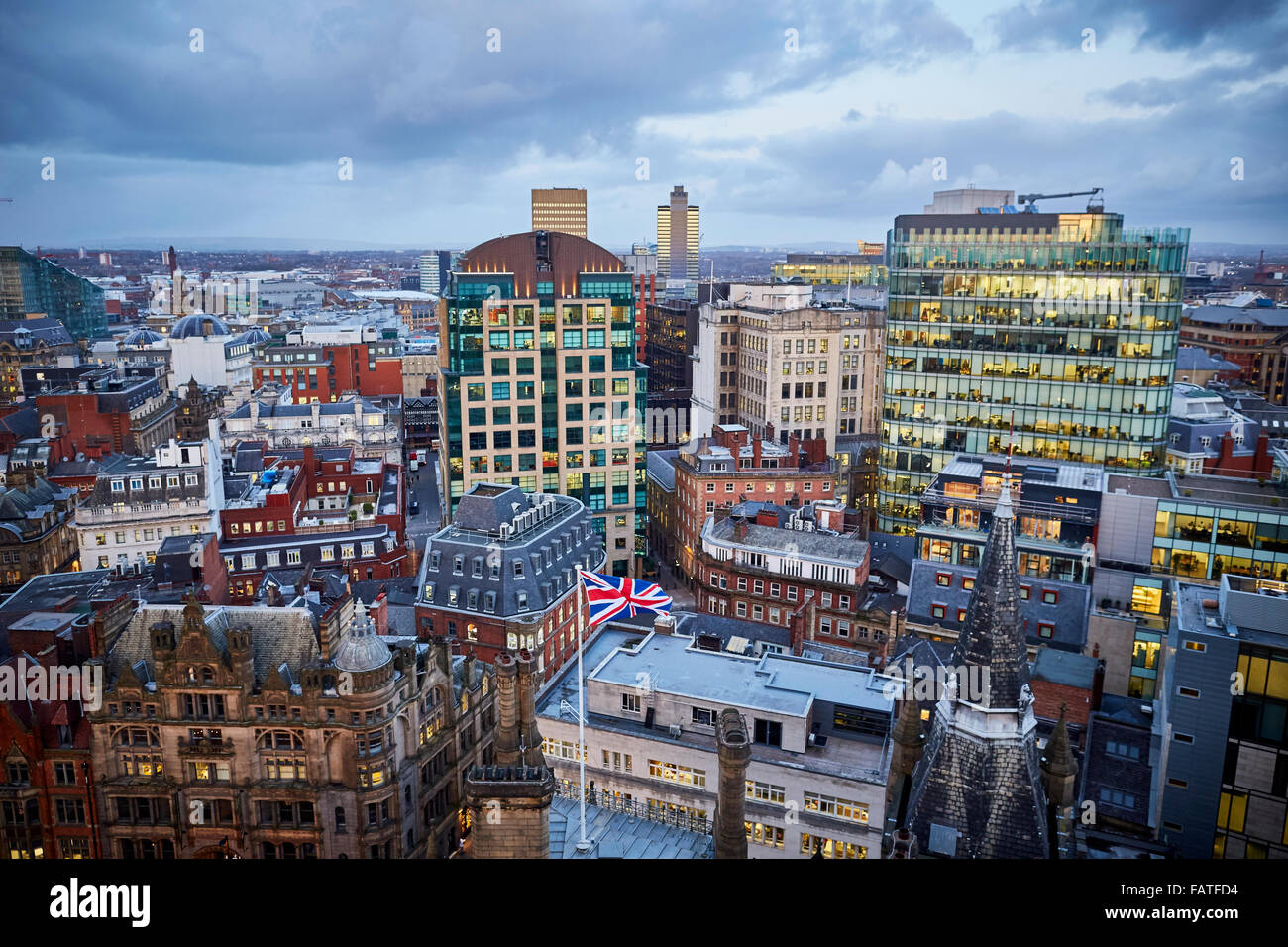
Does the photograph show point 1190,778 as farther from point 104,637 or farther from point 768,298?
point 768,298

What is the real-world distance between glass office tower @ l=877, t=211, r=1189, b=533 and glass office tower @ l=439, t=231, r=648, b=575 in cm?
2798

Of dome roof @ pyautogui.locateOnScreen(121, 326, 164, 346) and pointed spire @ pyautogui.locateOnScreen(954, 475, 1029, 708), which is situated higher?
dome roof @ pyautogui.locateOnScreen(121, 326, 164, 346)

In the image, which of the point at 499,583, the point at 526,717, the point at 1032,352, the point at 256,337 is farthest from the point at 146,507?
the point at 256,337

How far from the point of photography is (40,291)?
578 ft

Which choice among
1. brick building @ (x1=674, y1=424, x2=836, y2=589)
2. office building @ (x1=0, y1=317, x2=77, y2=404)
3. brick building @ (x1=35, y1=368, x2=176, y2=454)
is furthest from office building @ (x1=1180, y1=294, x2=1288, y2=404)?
office building @ (x1=0, y1=317, x2=77, y2=404)

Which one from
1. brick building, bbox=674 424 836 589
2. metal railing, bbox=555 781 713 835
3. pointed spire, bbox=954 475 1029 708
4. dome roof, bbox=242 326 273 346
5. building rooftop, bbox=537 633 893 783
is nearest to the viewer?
pointed spire, bbox=954 475 1029 708

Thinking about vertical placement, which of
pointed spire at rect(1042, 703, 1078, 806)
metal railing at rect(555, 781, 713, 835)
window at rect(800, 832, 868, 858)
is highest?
pointed spire at rect(1042, 703, 1078, 806)

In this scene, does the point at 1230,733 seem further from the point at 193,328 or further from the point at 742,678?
the point at 193,328

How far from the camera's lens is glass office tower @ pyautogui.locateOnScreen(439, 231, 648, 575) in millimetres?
86812

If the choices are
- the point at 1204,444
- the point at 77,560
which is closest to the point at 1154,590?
the point at 1204,444

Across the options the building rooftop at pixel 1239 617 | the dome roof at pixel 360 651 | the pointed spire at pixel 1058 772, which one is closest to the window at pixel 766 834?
the pointed spire at pixel 1058 772

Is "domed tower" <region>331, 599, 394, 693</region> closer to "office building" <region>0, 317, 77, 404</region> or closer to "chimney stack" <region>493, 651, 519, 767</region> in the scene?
"chimney stack" <region>493, 651, 519, 767</region>

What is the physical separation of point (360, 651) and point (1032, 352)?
68474 mm
